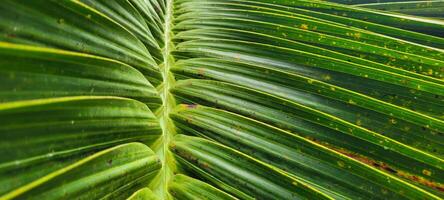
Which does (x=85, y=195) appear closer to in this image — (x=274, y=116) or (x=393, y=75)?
(x=274, y=116)

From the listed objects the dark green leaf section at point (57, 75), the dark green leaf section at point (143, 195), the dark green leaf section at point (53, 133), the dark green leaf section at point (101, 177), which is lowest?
the dark green leaf section at point (143, 195)

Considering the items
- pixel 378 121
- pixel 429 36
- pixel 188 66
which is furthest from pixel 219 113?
pixel 429 36

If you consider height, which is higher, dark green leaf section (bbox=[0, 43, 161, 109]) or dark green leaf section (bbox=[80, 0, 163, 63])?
dark green leaf section (bbox=[80, 0, 163, 63])

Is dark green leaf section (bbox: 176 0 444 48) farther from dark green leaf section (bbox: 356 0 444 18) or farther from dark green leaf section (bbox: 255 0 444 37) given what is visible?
dark green leaf section (bbox: 356 0 444 18)

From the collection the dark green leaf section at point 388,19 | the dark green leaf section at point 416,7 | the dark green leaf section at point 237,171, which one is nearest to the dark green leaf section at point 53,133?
the dark green leaf section at point 237,171

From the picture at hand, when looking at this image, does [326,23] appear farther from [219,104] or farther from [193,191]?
[193,191]

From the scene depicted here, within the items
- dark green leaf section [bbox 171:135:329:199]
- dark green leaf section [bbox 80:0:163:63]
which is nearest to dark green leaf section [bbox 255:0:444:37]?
dark green leaf section [bbox 80:0:163:63]

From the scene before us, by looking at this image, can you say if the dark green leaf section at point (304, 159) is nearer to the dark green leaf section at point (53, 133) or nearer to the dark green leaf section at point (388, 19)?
the dark green leaf section at point (53, 133)
